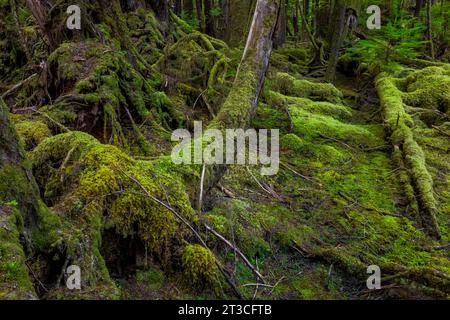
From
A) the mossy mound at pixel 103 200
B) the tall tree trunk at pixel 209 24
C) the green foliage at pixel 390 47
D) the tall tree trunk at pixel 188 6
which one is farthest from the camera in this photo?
the tall tree trunk at pixel 188 6

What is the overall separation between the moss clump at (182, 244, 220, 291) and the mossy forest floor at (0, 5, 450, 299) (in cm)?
1

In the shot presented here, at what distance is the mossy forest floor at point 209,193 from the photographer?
3352 mm

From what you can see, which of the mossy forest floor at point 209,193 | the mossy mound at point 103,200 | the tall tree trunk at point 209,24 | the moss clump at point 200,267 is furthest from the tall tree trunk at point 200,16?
the moss clump at point 200,267

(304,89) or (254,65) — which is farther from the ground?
(254,65)

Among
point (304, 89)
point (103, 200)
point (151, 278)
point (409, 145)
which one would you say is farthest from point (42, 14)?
point (409, 145)

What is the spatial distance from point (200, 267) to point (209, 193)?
159 centimetres

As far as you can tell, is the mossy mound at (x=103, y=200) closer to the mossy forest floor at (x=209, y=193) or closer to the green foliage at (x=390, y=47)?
the mossy forest floor at (x=209, y=193)

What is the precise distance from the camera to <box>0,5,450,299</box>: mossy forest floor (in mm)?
3352

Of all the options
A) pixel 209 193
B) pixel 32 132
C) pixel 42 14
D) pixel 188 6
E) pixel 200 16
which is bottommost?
pixel 209 193

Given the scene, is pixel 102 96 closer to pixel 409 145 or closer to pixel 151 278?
pixel 151 278

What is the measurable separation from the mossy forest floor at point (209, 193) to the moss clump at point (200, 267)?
0.5 inches

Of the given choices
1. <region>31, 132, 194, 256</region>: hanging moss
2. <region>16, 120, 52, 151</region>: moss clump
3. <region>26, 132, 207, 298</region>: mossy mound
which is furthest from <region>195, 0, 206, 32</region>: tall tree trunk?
<region>26, 132, 207, 298</region>: mossy mound

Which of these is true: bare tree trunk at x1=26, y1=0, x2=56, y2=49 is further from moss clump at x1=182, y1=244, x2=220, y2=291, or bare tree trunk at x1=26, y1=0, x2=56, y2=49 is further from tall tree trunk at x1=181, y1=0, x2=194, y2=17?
tall tree trunk at x1=181, y1=0, x2=194, y2=17

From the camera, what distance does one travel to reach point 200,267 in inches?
138
